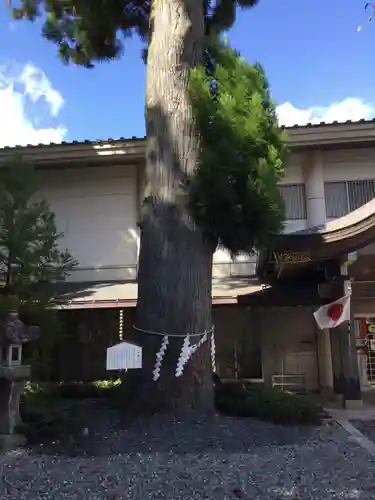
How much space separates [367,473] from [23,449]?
3656 millimetres

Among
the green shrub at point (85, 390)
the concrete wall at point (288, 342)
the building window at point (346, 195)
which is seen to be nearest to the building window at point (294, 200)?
the building window at point (346, 195)

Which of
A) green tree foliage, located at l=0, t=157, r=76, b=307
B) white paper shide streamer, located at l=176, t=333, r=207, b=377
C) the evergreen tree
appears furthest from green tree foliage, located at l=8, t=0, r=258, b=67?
white paper shide streamer, located at l=176, t=333, r=207, b=377

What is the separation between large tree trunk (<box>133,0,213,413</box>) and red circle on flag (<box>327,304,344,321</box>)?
2.83 meters

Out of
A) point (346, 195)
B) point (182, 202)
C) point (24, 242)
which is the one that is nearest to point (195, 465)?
point (182, 202)

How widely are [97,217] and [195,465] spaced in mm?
8368

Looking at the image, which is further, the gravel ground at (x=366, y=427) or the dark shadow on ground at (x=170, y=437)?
the gravel ground at (x=366, y=427)

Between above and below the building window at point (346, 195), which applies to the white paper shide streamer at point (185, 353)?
below

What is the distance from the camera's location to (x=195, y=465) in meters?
5.33

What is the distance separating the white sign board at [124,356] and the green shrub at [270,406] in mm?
1894

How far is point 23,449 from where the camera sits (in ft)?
19.5

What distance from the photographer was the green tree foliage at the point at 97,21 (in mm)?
9867

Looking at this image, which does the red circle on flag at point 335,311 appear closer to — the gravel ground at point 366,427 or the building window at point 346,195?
the gravel ground at point 366,427

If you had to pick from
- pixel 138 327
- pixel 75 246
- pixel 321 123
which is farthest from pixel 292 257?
pixel 75 246

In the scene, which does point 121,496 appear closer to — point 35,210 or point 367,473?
point 367,473
